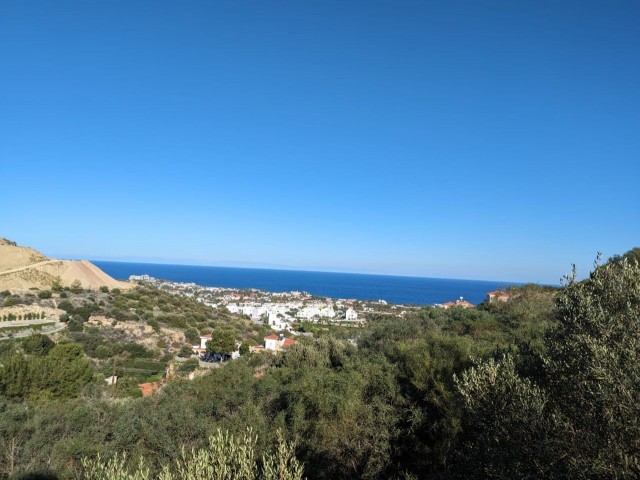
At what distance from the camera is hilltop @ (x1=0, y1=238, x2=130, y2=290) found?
45000 mm

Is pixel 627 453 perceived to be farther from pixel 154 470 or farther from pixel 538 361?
pixel 154 470

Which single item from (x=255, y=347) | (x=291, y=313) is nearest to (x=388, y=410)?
(x=255, y=347)

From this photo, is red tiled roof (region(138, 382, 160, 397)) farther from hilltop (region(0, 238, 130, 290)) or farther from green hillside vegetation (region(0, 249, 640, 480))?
hilltop (region(0, 238, 130, 290))

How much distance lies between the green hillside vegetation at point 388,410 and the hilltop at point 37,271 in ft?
81.7

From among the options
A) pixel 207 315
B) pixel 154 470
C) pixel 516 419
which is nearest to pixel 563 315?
pixel 516 419

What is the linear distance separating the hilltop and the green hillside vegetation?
24893mm

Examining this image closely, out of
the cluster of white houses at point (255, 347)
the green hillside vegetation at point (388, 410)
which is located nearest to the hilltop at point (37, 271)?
the cluster of white houses at point (255, 347)

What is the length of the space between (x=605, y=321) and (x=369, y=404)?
318 inches

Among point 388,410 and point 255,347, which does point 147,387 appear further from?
point 388,410

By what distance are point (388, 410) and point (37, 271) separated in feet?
175

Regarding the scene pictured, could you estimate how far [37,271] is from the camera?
48375mm

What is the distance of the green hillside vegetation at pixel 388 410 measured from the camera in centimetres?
468

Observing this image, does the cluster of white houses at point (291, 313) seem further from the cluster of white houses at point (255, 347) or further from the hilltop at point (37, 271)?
the cluster of white houses at point (255, 347)

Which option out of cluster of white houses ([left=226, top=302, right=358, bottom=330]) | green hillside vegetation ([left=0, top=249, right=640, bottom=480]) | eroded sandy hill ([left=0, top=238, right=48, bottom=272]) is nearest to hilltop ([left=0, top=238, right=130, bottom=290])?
eroded sandy hill ([left=0, top=238, right=48, bottom=272])
